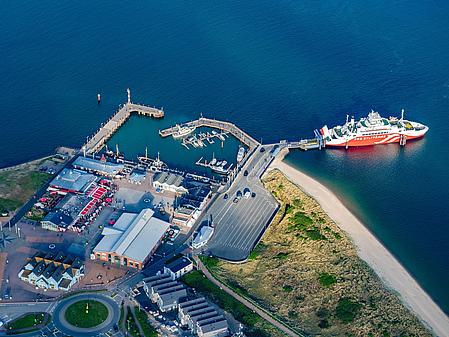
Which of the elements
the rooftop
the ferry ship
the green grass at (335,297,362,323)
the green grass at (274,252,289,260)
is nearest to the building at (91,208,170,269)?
the rooftop

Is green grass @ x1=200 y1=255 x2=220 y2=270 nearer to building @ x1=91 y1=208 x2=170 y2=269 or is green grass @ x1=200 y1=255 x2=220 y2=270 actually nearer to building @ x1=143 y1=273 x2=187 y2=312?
building @ x1=143 y1=273 x2=187 y2=312

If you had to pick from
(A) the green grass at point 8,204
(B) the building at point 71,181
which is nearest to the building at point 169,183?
(B) the building at point 71,181

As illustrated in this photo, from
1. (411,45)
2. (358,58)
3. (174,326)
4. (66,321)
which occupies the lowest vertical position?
(66,321)

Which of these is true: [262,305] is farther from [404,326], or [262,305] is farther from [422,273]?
[422,273]

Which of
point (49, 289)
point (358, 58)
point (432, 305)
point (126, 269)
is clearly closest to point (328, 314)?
point (432, 305)

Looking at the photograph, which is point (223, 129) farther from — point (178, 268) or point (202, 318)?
point (202, 318)
